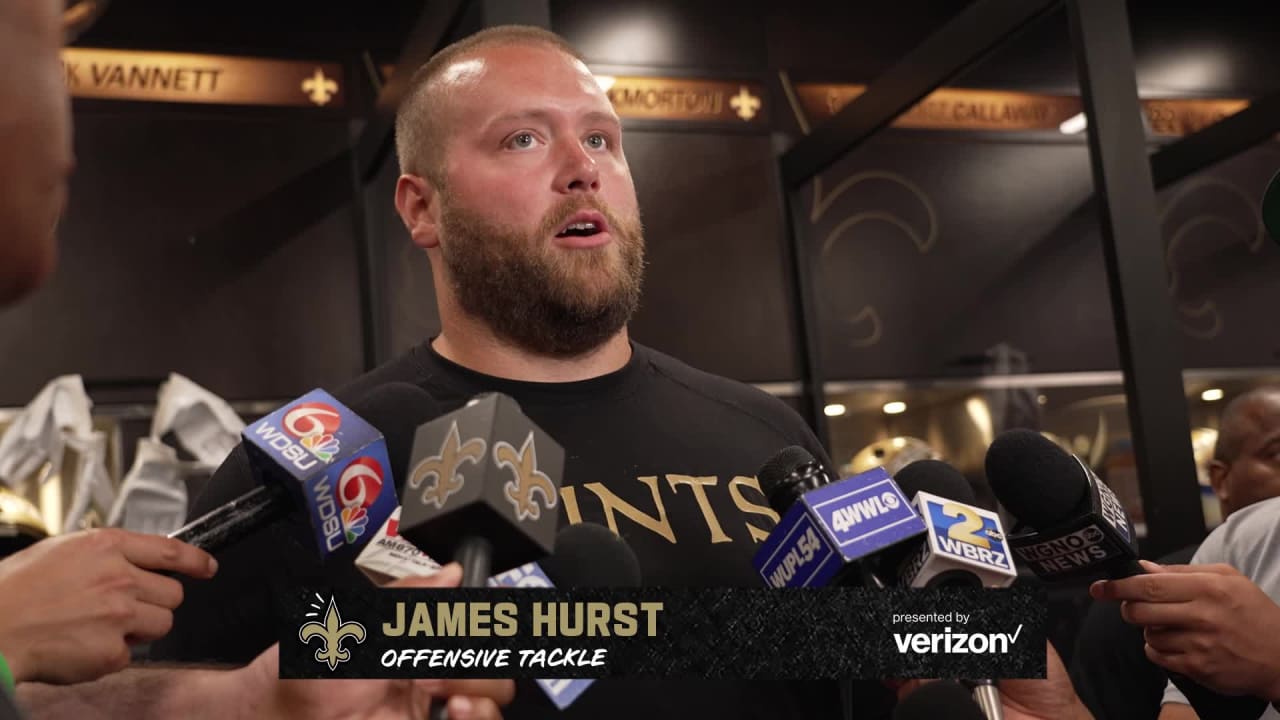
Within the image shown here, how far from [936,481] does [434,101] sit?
2.62 ft

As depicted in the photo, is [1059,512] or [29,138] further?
[1059,512]

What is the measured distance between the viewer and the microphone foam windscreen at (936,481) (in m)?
0.90

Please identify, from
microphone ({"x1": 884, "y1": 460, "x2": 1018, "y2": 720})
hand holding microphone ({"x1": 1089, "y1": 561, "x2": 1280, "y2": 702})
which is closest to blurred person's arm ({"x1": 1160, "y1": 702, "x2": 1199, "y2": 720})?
hand holding microphone ({"x1": 1089, "y1": 561, "x2": 1280, "y2": 702})

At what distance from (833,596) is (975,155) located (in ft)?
12.2

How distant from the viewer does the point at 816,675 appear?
27.8 inches

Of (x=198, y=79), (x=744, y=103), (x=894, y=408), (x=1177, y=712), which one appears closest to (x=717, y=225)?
(x=744, y=103)

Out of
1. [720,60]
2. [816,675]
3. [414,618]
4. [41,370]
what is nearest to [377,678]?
[414,618]

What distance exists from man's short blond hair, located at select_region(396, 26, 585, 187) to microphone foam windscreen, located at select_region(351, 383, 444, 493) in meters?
0.48

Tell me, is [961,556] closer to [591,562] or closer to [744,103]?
[591,562]

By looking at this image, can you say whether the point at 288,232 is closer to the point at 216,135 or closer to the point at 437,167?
the point at 216,135

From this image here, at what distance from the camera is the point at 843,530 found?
788mm

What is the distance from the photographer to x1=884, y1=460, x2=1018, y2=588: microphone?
0.80 m

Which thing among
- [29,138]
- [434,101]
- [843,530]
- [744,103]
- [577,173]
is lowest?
[843,530]

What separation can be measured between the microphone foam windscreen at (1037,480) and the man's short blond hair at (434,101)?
71 centimetres
